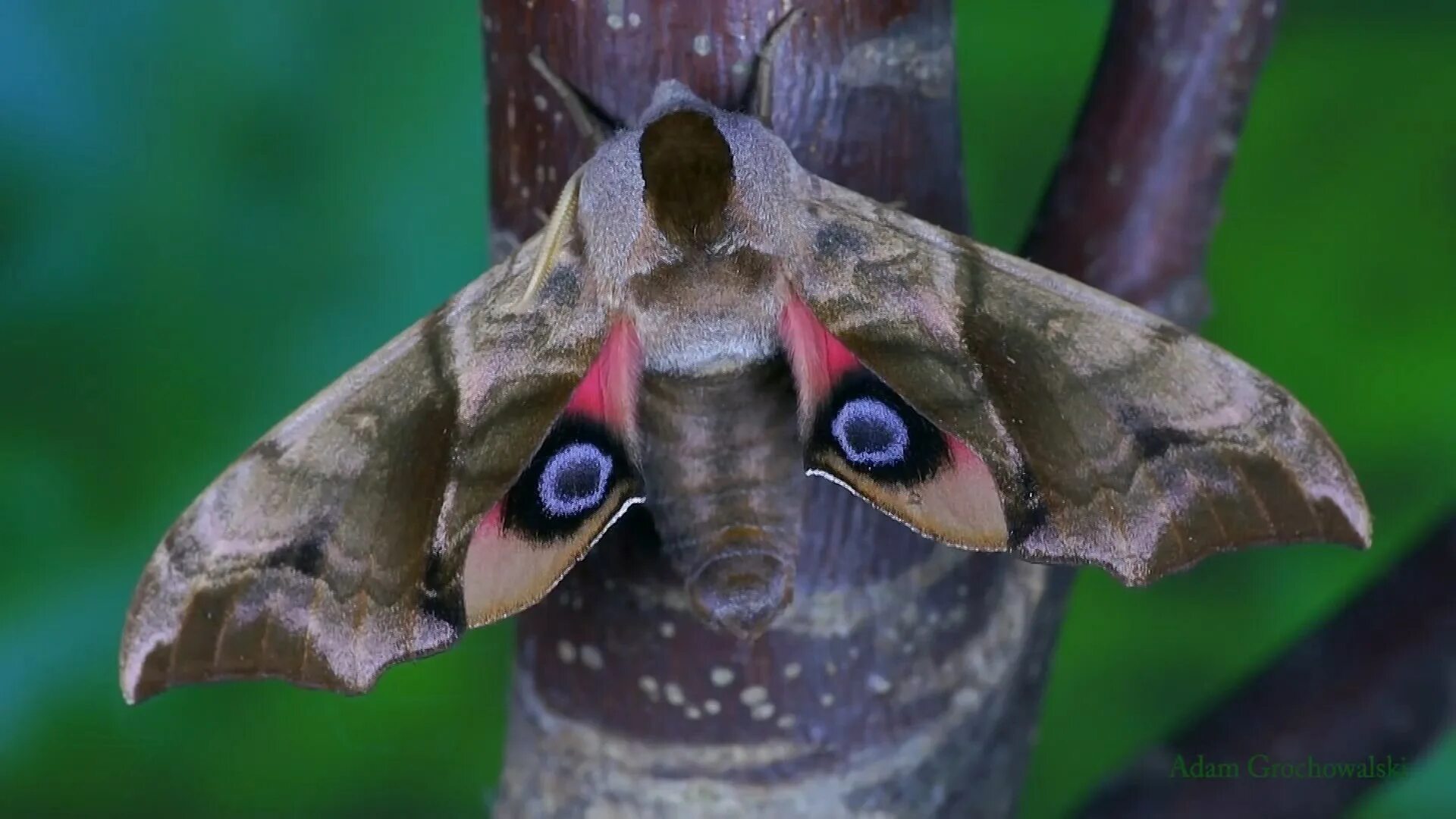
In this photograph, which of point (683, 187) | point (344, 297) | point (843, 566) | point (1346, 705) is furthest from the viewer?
point (344, 297)

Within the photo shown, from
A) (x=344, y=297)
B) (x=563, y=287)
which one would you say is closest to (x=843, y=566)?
(x=563, y=287)

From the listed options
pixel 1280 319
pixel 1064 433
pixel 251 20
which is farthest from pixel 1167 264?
pixel 251 20

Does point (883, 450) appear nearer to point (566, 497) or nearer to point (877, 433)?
point (877, 433)

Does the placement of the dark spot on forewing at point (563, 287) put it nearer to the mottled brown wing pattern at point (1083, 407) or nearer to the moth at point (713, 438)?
the moth at point (713, 438)

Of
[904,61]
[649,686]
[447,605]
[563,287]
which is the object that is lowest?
[649,686]

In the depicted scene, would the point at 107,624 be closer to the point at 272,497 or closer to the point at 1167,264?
the point at 272,497

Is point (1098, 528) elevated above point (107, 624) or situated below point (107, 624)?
above
